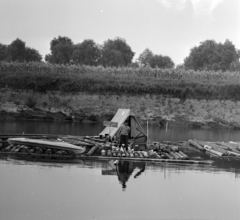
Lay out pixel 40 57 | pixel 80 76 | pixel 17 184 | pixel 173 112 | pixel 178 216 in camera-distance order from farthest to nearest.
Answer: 1. pixel 40 57
2. pixel 80 76
3. pixel 173 112
4. pixel 17 184
5. pixel 178 216

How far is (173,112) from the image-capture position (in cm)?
4422

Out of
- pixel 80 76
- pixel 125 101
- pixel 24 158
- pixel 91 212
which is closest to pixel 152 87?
pixel 125 101

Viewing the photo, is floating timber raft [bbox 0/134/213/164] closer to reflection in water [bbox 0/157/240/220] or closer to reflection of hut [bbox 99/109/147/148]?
reflection in water [bbox 0/157/240/220]

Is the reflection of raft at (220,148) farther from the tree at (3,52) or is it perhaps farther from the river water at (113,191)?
the tree at (3,52)

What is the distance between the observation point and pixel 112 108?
43562mm

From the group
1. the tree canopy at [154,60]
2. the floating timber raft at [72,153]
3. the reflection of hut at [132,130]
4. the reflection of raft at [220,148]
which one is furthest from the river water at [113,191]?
the tree canopy at [154,60]

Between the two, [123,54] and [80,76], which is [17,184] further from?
[123,54]

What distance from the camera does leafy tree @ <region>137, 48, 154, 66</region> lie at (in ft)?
317

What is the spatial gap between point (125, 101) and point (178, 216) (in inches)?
1341

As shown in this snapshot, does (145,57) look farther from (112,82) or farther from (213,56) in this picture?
(112,82)

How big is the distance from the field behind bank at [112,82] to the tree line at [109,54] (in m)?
31.9

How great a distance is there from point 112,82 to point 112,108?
459cm

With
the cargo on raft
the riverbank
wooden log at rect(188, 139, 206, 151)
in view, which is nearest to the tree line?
the riverbank

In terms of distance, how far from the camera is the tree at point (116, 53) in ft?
284
